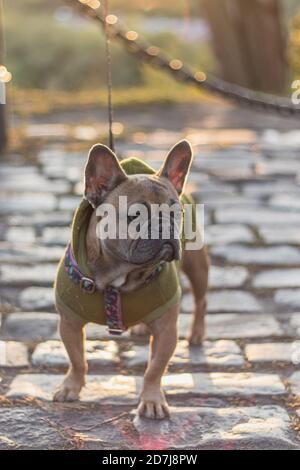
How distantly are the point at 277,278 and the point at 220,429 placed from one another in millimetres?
2075

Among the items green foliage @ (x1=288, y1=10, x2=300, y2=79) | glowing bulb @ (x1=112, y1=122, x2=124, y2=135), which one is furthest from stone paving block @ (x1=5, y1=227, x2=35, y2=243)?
green foliage @ (x1=288, y1=10, x2=300, y2=79)

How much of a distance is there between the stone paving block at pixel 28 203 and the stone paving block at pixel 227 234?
131 centimetres

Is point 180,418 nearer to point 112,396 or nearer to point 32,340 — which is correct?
point 112,396

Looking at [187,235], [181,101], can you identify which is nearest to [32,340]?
[187,235]

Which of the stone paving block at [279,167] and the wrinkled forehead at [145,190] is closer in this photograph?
the wrinkled forehead at [145,190]

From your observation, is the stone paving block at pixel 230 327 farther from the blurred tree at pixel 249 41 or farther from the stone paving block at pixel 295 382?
the blurred tree at pixel 249 41

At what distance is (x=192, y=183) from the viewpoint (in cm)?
809

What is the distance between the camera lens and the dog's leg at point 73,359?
3943mm

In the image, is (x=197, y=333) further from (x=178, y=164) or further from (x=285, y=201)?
(x=285, y=201)

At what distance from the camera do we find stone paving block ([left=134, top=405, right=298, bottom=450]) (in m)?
3.58

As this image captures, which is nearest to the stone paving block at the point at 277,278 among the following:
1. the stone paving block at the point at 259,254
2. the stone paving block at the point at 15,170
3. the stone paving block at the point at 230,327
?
the stone paving block at the point at 259,254

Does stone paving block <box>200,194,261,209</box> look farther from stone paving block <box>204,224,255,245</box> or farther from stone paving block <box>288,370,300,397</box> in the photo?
stone paving block <box>288,370,300,397</box>

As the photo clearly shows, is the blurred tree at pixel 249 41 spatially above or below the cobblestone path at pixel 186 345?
above

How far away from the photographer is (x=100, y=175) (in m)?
3.66
